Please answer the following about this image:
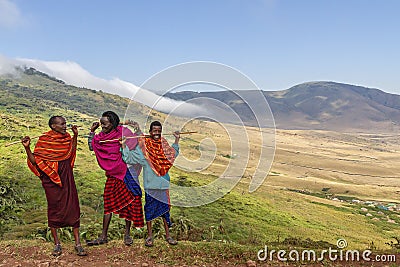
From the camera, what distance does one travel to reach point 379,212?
116ft

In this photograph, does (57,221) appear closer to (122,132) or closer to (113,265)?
(113,265)

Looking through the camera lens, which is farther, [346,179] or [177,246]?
[346,179]

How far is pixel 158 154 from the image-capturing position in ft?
21.8

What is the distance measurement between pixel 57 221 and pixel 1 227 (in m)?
4.76

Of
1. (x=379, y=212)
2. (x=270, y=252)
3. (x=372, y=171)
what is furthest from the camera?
(x=372, y=171)

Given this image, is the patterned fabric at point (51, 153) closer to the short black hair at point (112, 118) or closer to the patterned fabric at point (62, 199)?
the patterned fabric at point (62, 199)

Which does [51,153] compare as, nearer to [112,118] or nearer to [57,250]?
[112,118]

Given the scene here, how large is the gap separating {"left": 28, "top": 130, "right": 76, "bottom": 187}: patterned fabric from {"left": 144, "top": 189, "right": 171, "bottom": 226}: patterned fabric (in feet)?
5.17

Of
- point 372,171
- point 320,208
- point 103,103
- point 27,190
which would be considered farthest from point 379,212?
point 103,103

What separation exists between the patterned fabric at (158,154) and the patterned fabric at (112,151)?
0.21 m

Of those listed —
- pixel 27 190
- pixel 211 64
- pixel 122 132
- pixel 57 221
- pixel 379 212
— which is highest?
pixel 211 64

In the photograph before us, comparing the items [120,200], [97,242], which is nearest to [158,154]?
[120,200]

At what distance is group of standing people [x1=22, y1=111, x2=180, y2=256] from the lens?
6223 millimetres

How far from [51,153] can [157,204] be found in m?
2.03
